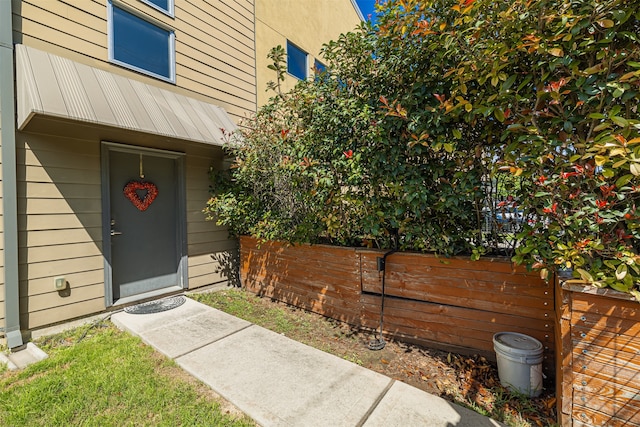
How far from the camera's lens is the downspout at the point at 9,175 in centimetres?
283

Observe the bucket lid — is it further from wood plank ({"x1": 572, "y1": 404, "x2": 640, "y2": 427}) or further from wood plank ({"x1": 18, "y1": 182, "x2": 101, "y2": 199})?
wood plank ({"x1": 18, "y1": 182, "x2": 101, "y2": 199})

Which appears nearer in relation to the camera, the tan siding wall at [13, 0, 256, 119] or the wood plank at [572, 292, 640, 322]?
the wood plank at [572, 292, 640, 322]

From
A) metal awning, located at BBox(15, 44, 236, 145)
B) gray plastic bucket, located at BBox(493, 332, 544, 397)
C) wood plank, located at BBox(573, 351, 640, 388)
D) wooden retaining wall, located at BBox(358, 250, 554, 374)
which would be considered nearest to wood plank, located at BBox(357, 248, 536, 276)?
wooden retaining wall, located at BBox(358, 250, 554, 374)

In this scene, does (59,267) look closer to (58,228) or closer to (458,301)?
(58,228)

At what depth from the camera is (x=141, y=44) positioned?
404cm

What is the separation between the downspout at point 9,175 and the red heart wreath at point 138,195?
113cm

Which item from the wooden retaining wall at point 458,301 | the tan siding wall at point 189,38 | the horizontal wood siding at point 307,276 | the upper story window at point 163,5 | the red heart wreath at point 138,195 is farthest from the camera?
the upper story window at point 163,5

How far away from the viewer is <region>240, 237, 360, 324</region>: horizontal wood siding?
11.6 feet

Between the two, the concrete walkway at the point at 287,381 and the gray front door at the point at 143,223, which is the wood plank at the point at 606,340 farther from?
the gray front door at the point at 143,223

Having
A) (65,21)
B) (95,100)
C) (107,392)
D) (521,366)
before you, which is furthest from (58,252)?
(521,366)

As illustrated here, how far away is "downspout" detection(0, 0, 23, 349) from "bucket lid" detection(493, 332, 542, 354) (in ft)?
15.0

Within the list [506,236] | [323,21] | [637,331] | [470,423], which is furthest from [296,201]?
[323,21]

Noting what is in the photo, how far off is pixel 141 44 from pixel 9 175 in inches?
94.3

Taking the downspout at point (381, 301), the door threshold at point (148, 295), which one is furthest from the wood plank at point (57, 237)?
the downspout at point (381, 301)
